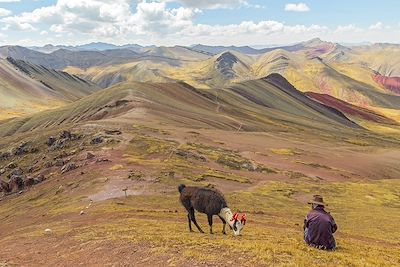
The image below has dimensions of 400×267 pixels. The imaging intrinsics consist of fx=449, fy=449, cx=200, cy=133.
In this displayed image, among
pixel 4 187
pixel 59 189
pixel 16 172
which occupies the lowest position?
pixel 4 187

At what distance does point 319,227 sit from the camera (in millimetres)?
24453

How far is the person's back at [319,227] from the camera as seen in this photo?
954 inches

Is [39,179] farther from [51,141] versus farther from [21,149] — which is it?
[21,149]

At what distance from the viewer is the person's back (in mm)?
24234

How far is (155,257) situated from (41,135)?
277 ft

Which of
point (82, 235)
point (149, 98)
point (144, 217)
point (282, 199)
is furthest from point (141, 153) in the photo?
point (149, 98)

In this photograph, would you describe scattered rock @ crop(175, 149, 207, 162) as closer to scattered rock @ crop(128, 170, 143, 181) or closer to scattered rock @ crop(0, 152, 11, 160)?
scattered rock @ crop(128, 170, 143, 181)

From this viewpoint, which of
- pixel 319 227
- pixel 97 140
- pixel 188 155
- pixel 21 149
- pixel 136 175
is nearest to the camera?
pixel 319 227

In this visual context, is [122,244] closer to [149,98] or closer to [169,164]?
[169,164]

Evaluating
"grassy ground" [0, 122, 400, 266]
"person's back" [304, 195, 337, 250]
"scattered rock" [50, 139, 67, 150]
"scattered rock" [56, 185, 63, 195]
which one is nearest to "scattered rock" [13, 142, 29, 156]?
"grassy ground" [0, 122, 400, 266]

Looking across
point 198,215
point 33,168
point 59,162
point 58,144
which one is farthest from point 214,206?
point 58,144

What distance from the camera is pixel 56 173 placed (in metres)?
70.5

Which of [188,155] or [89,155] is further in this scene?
[188,155]

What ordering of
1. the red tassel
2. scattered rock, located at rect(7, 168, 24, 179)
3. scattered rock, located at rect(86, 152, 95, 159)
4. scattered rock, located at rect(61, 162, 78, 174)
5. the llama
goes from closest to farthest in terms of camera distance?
the red tassel < the llama < scattered rock, located at rect(61, 162, 78, 174) < scattered rock, located at rect(86, 152, 95, 159) < scattered rock, located at rect(7, 168, 24, 179)
